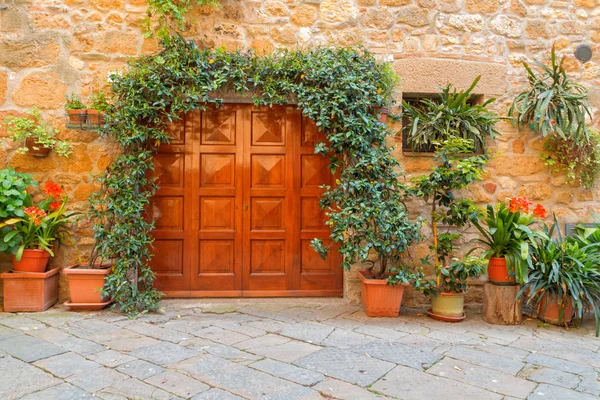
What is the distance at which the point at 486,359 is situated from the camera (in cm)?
284

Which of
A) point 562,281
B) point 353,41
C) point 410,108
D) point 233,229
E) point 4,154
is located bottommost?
point 562,281

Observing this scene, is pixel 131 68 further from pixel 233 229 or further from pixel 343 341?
pixel 343 341

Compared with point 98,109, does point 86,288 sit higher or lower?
lower

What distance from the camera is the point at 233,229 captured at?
4.23 m

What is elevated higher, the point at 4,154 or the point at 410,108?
the point at 410,108

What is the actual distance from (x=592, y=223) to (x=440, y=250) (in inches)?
66.0

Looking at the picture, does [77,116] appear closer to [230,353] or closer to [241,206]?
[241,206]

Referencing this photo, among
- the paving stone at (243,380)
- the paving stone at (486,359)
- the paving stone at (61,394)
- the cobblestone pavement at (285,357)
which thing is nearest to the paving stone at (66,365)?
the cobblestone pavement at (285,357)

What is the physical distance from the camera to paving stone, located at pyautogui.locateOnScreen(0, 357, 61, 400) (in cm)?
225

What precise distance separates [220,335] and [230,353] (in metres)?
0.40

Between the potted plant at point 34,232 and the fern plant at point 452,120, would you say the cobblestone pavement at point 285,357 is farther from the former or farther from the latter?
the fern plant at point 452,120

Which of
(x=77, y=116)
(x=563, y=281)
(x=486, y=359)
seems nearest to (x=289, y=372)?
(x=486, y=359)

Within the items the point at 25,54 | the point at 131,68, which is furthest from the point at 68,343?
the point at 25,54

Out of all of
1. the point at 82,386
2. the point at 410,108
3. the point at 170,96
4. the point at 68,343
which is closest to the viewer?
the point at 82,386
